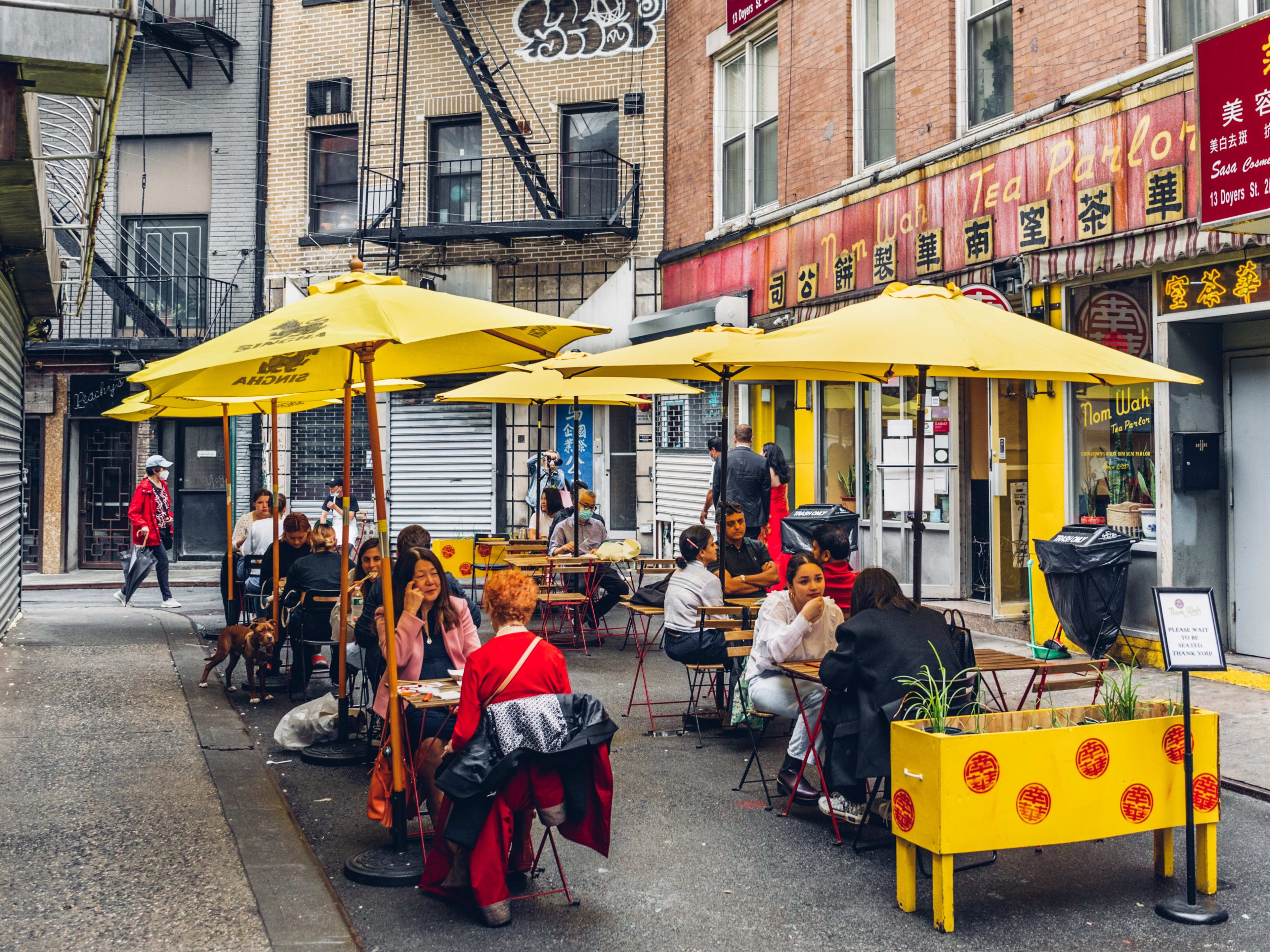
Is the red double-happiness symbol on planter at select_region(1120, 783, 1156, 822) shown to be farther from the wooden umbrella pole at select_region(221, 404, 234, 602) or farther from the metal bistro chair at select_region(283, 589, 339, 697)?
the wooden umbrella pole at select_region(221, 404, 234, 602)

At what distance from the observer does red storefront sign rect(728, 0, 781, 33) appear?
15.1m

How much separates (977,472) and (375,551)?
6457 millimetres

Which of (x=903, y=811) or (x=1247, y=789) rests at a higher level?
(x=903, y=811)

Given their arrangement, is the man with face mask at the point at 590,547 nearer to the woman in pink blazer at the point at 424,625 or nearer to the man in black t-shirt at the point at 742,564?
the man in black t-shirt at the point at 742,564

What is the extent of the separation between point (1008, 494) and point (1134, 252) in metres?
3.04

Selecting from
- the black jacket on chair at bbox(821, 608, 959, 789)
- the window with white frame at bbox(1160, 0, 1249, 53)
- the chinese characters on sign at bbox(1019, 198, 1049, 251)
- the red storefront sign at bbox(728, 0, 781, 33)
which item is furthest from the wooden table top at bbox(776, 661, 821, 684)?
the red storefront sign at bbox(728, 0, 781, 33)

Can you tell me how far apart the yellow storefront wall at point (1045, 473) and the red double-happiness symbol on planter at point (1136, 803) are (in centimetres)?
543

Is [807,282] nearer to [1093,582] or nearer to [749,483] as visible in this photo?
[749,483]

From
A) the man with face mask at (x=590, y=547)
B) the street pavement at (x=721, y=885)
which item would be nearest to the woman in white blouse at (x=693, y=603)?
the street pavement at (x=721, y=885)

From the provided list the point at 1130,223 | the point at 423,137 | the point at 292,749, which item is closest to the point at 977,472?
the point at 1130,223

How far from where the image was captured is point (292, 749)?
730 cm

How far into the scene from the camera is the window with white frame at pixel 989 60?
11148 mm

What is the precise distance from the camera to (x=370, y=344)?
570 centimetres

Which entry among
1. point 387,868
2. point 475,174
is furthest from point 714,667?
point 475,174
